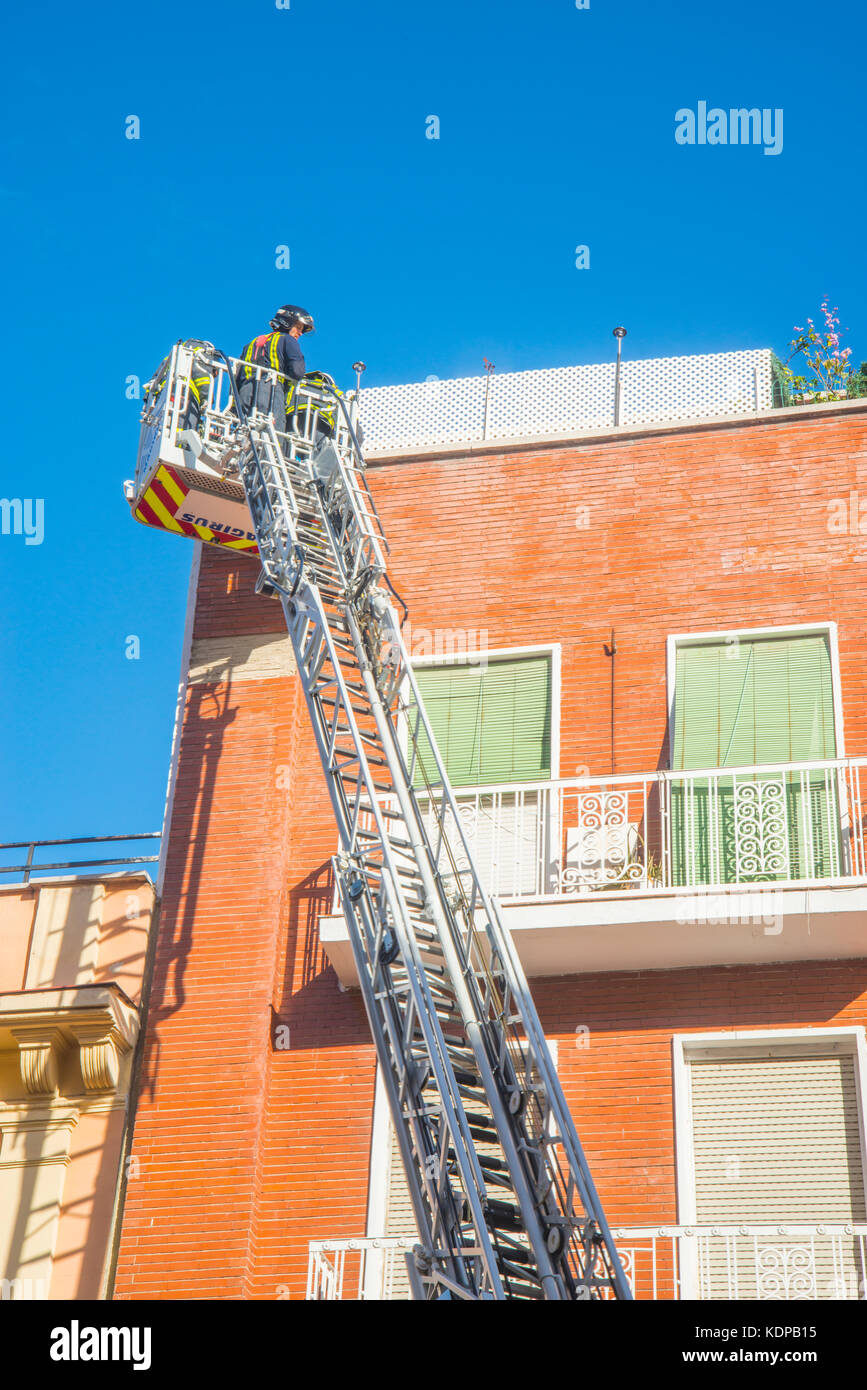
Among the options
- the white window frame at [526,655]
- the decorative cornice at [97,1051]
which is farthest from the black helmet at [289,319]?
the decorative cornice at [97,1051]

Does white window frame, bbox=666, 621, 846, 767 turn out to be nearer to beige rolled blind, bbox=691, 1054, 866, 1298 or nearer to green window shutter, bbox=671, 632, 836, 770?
green window shutter, bbox=671, 632, 836, 770

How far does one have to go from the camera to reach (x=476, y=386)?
16891 millimetres

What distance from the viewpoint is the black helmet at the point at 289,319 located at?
14.9 meters

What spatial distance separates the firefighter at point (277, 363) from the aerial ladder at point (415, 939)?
0.11 m

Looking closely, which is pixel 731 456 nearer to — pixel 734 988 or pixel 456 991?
pixel 734 988

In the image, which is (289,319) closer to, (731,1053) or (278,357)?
(278,357)

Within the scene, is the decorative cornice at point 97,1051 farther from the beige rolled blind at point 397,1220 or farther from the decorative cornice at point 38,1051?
the beige rolled blind at point 397,1220

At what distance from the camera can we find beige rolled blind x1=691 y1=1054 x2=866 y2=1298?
1140 cm

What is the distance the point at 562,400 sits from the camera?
16.6m

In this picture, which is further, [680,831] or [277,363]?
[277,363]

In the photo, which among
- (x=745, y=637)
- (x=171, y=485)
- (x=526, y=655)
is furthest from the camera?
(x=526, y=655)

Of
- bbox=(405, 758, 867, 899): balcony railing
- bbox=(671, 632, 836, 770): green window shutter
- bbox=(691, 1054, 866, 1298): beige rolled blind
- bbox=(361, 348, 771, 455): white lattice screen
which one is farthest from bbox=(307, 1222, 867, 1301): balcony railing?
bbox=(361, 348, 771, 455): white lattice screen

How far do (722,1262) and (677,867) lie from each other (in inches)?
121

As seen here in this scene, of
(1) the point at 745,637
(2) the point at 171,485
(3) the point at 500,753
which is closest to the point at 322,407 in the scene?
(2) the point at 171,485
